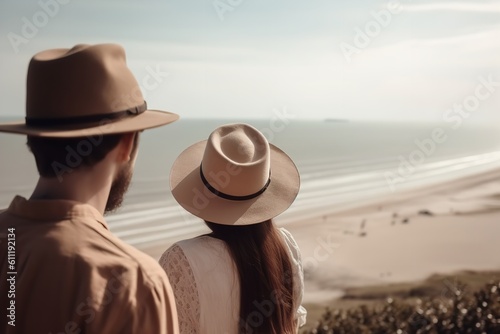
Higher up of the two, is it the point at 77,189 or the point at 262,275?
the point at 77,189

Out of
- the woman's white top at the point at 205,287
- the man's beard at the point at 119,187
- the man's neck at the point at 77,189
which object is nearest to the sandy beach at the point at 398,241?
the woman's white top at the point at 205,287

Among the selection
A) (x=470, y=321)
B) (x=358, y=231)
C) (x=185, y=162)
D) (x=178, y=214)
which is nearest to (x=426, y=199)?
(x=358, y=231)

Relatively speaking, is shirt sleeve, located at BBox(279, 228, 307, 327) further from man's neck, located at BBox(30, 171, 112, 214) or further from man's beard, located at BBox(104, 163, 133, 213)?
man's neck, located at BBox(30, 171, 112, 214)

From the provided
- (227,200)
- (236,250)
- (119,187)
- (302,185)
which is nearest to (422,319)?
(227,200)

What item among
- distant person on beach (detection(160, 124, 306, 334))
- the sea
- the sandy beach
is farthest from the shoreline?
distant person on beach (detection(160, 124, 306, 334))

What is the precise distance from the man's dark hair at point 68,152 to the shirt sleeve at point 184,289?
87cm

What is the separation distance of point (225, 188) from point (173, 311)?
1.16m

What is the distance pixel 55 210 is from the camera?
156cm

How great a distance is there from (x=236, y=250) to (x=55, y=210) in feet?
3.31

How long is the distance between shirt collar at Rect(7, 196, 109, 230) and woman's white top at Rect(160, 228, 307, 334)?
854 mm

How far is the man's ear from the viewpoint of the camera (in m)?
1.69

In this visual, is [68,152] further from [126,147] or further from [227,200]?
[227,200]

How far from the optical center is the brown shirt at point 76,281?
4.85 feet

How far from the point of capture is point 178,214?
803 inches
